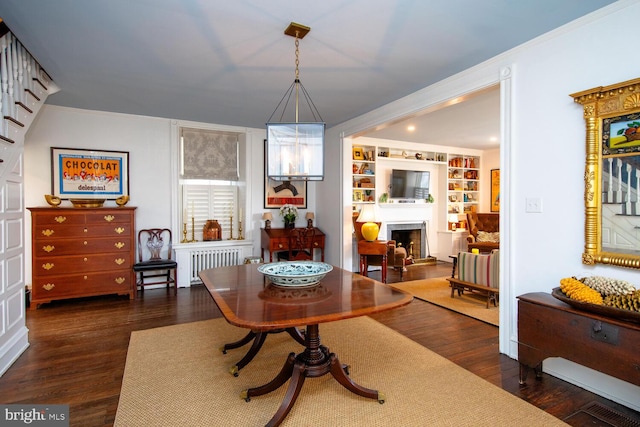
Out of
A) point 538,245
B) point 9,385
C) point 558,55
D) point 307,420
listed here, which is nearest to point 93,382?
point 9,385

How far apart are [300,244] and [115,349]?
280cm

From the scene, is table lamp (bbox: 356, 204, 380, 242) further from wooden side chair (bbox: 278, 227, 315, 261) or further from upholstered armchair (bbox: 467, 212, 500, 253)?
upholstered armchair (bbox: 467, 212, 500, 253)

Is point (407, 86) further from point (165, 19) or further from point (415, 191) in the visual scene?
point (415, 191)

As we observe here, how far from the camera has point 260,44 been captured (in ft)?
8.69

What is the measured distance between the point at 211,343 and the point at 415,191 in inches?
208

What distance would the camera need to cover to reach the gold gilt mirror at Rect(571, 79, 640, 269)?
2045 mm

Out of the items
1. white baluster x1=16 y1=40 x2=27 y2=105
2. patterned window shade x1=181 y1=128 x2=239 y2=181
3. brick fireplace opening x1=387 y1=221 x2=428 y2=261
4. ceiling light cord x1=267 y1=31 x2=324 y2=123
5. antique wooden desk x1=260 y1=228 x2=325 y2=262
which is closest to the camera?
white baluster x1=16 y1=40 x2=27 y2=105

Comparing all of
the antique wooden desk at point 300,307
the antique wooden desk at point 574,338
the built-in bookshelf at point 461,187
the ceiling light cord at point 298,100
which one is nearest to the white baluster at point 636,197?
the antique wooden desk at point 574,338

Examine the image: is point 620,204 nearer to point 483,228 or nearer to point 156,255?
point 156,255

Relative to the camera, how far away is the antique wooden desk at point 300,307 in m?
1.56

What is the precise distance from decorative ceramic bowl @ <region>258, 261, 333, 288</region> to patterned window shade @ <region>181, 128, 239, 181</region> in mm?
3481

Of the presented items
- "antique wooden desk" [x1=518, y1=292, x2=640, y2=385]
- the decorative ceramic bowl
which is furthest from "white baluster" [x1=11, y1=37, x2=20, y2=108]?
"antique wooden desk" [x1=518, y1=292, x2=640, y2=385]

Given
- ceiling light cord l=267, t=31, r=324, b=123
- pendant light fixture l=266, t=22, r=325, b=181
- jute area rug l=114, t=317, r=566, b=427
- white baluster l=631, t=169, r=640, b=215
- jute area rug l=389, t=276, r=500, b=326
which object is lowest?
jute area rug l=114, t=317, r=566, b=427

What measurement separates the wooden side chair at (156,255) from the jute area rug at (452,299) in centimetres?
338
